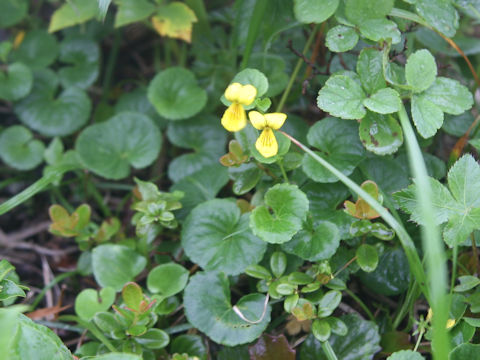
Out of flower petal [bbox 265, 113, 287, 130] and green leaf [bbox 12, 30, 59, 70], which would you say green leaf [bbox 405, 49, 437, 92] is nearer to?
flower petal [bbox 265, 113, 287, 130]

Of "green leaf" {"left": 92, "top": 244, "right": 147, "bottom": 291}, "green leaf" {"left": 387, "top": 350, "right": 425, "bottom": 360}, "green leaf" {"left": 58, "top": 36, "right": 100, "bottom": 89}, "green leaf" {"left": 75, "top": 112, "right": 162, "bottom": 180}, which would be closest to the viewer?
"green leaf" {"left": 387, "top": 350, "right": 425, "bottom": 360}

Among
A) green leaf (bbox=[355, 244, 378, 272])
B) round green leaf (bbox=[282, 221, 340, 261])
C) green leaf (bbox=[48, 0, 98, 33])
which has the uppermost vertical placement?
green leaf (bbox=[48, 0, 98, 33])

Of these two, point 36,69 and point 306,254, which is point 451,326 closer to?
point 306,254

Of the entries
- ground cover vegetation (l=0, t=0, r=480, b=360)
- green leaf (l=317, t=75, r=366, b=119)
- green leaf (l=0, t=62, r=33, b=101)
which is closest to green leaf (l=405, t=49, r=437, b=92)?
ground cover vegetation (l=0, t=0, r=480, b=360)

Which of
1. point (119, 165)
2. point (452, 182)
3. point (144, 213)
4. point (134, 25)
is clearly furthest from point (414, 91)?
point (134, 25)

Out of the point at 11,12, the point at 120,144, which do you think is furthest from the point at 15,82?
the point at 120,144

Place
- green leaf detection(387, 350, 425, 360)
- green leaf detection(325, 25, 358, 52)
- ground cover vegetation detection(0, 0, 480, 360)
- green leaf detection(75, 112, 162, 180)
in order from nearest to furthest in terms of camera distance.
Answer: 1. green leaf detection(387, 350, 425, 360)
2. ground cover vegetation detection(0, 0, 480, 360)
3. green leaf detection(325, 25, 358, 52)
4. green leaf detection(75, 112, 162, 180)

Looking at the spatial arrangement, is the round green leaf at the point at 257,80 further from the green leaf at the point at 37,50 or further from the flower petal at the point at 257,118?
the green leaf at the point at 37,50
